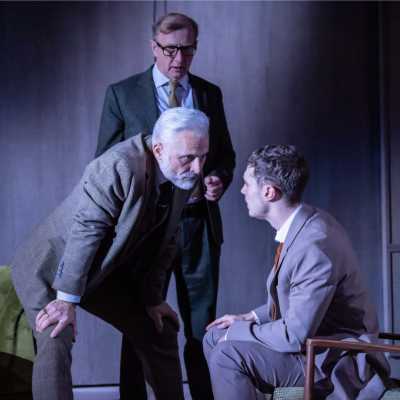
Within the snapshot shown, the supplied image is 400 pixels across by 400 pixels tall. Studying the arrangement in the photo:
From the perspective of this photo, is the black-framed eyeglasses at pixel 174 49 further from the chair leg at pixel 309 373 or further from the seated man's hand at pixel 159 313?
the chair leg at pixel 309 373

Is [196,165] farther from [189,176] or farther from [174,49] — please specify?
[174,49]

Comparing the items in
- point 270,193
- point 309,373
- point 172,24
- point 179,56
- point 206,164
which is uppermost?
point 172,24

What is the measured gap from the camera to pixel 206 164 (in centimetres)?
345

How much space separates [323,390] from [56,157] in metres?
1.96

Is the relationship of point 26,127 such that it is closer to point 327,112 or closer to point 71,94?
point 71,94

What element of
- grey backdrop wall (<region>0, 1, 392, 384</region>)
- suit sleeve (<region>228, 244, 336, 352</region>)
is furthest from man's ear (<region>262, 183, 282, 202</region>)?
grey backdrop wall (<region>0, 1, 392, 384</region>)

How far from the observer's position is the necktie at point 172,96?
3445 millimetres

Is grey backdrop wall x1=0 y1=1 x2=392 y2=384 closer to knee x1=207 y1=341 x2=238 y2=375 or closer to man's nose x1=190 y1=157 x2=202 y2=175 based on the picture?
man's nose x1=190 y1=157 x2=202 y2=175

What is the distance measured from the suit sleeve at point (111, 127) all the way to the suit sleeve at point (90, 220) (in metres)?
0.83

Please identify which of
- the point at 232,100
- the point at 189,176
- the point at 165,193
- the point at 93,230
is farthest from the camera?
the point at 232,100

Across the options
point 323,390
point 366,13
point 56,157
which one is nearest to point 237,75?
point 366,13

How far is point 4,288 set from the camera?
2.89 metres

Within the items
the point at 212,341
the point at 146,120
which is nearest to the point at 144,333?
the point at 212,341

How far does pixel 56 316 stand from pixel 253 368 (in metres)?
0.68
